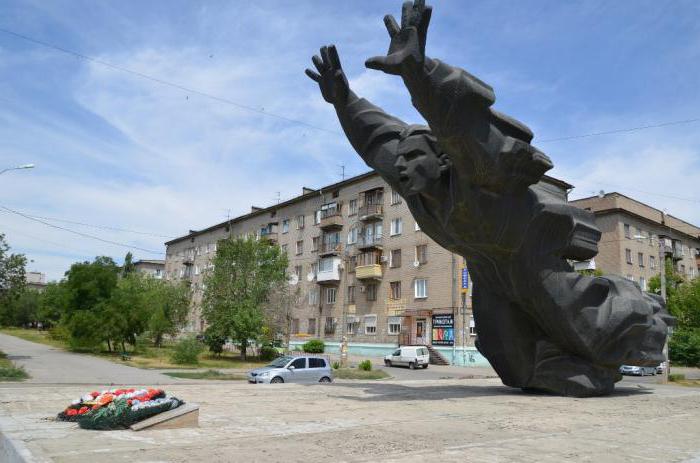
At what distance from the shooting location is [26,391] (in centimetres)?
1513

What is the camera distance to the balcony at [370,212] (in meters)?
49.4

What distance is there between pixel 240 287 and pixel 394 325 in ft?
44.8

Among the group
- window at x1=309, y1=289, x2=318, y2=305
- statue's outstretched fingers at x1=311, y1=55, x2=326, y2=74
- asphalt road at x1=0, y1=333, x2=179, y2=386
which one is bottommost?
asphalt road at x1=0, y1=333, x2=179, y2=386

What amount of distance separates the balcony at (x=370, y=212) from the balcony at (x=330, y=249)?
427 centimetres

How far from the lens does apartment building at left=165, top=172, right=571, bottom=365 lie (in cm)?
4266

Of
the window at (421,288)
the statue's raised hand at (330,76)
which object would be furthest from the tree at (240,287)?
the statue's raised hand at (330,76)

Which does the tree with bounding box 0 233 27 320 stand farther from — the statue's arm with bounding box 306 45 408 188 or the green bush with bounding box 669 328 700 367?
the green bush with bounding box 669 328 700 367

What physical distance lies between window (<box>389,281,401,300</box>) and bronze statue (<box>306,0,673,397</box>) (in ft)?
98.3

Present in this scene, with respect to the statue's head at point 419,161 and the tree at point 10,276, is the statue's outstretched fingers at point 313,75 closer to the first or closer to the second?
Answer: the statue's head at point 419,161

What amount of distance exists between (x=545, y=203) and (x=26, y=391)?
14033 mm

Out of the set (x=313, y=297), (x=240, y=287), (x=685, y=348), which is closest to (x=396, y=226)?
(x=313, y=297)

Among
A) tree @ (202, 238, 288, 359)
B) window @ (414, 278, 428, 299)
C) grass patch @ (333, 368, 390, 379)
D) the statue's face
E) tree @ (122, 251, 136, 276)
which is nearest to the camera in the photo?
the statue's face

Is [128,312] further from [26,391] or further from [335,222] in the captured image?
[26,391]

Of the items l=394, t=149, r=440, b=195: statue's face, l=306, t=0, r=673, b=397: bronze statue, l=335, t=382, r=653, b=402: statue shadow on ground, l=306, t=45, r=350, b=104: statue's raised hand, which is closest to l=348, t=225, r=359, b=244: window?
l=335, t=382, r=653, b=402: statue shadow on ground
